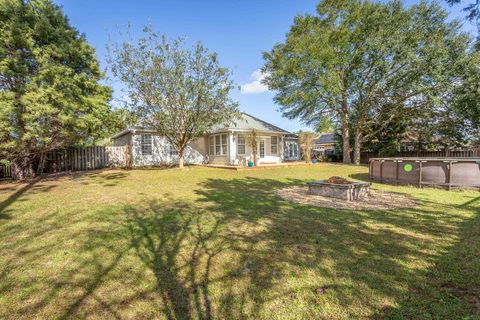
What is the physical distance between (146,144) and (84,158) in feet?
14.1

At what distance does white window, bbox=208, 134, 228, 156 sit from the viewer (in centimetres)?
1906

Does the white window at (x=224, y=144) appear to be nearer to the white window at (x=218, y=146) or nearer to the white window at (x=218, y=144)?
the white window at (x=218, y=144)

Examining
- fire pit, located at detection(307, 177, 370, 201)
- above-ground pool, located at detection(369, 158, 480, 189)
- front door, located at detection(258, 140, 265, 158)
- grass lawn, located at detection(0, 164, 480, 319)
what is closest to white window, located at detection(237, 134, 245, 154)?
front door, located at detection(258, 140, 265, 158)

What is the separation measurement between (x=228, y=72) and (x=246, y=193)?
9.51 metres

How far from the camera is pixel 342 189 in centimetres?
693

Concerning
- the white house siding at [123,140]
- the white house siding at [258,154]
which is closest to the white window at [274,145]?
the white house siding at [258,154]

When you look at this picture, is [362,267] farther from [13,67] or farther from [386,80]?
A: [386,80]

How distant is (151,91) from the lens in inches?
554

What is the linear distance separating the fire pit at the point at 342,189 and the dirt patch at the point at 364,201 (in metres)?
0.20

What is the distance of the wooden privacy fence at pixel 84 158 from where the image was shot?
14.0 meters

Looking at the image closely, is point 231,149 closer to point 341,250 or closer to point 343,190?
point 343,190

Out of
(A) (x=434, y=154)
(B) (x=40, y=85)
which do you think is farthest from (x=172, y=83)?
(A) (x=434, y=154)

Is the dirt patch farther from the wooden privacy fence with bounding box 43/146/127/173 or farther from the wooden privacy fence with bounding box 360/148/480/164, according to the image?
the wooden privacy fence with bounding box 360/148/480/164

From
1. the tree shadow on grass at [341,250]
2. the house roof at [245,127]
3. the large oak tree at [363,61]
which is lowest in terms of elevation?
the tree shadow on grass at [341,250]
